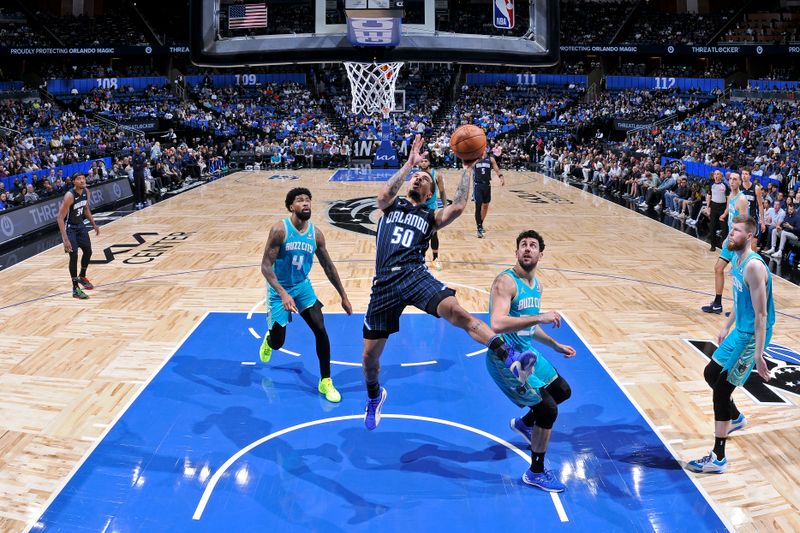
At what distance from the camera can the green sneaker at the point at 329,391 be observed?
18.6 ft

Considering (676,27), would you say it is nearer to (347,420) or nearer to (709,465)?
(709,465)

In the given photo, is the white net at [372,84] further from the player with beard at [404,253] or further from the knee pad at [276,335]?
the player with beard at [404,253]

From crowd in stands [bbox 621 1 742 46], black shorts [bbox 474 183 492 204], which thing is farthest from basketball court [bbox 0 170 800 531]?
crowd in stands [bbox 621 1 742 46]

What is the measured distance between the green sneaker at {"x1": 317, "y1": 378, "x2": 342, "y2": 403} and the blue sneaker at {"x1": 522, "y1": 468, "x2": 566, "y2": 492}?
183cm

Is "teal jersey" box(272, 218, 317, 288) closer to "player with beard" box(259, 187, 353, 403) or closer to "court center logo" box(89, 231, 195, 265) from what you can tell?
"player with beard" box(259, 187, 353, 403)

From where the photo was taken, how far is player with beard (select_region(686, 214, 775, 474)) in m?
4.32

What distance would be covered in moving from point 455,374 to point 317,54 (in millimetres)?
5542

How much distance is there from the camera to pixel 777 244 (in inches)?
464

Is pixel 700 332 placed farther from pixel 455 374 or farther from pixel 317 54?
pixel 317 54

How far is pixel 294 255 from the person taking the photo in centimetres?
568

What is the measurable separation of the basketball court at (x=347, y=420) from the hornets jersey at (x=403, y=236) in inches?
54.2

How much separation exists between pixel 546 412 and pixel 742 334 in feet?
4.77

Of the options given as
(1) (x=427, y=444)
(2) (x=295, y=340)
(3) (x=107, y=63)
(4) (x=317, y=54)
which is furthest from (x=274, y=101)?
(1) (x=427, y=444)

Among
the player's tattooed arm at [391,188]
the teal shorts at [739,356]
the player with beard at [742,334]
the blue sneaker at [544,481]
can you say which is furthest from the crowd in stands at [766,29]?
the blue sneaker at [544,481]
